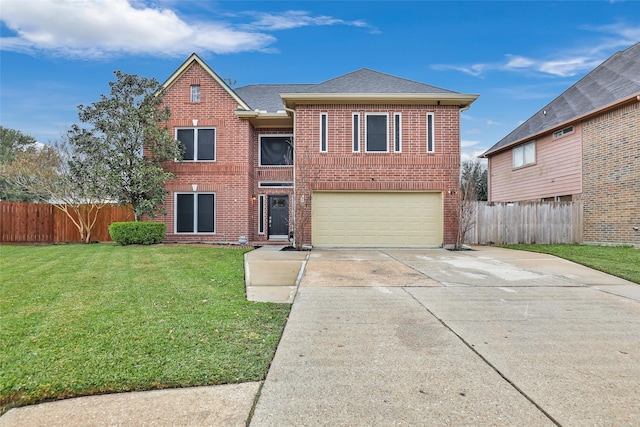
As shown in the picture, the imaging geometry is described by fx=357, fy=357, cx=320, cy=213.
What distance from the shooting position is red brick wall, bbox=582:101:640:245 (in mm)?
11898

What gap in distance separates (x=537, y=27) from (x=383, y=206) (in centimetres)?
979

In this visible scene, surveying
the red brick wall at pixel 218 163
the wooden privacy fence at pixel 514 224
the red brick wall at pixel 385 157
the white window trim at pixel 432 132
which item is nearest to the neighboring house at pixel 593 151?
the wooden privacy fence at pixel 514 224

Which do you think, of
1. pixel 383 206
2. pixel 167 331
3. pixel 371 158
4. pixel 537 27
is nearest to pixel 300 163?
pixel 371 158

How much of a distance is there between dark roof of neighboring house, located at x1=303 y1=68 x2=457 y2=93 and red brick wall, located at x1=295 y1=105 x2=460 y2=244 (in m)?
0.64

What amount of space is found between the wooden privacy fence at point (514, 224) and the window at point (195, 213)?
1002 centimetres

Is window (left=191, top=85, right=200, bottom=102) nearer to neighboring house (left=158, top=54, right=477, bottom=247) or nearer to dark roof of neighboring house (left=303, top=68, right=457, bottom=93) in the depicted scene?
neighboring house (left=158, top=54, right=477, bottom=247)

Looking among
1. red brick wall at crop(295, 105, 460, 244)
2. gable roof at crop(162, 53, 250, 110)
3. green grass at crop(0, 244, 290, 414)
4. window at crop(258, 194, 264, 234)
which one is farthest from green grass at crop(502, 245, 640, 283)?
gable roof at crop(162, 53, 250, 110)

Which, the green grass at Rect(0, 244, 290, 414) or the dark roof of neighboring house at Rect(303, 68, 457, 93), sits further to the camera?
the dark roof of neighboring house at Rect(303, 68, 457, 93)

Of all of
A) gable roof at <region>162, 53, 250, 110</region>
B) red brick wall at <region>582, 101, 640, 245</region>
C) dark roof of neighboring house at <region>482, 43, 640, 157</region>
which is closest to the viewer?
red brick wall at <region>582, 101, 640, 245</region>

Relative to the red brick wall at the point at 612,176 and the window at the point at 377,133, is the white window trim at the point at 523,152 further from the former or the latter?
the window at the point at 377,133

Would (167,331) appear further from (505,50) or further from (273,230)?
(505,50)

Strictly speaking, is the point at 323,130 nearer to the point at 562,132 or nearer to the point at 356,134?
the point at 356,134

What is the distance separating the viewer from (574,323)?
4258 mm

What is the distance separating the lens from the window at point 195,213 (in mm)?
14250
